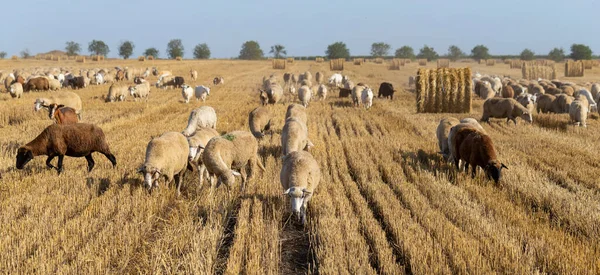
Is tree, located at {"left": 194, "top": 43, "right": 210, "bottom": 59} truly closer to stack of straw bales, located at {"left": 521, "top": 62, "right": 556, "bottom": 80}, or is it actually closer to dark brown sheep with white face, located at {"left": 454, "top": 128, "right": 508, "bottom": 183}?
stack of straw bales, located at {"left": 521, "top": 62, "right": 556, "bottom": 80}

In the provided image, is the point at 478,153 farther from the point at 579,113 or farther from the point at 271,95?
the point at 271,95

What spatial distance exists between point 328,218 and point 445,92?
14.6 metres

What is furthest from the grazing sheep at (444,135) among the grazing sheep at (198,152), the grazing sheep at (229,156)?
the grazing sheep at (198,152)

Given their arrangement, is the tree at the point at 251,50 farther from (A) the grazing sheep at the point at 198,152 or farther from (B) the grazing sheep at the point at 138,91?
(A) the grazing sheep at the point at 198,152

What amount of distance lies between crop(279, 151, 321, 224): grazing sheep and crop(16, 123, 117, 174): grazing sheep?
176 inches

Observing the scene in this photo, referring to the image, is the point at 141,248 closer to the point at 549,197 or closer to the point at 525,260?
the point at 525,260

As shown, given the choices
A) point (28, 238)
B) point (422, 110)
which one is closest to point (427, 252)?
point (28, 238)

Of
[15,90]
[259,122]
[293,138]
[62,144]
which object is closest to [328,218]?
[293,138]

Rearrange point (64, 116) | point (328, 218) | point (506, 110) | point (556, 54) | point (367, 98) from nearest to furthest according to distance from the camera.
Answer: point (328, 218), point (64, 116), point (506, 110), point (367, 98), point (556, 54)

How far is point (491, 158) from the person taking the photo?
9039mm

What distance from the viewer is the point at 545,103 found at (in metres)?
19.2

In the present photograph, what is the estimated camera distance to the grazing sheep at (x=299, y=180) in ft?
22.3

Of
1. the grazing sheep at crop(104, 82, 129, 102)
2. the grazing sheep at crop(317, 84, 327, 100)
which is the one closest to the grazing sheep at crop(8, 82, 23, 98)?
the grazing sheep at crop(104, 82, 129, 102)

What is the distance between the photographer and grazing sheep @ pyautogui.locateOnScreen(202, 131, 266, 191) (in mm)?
7910
